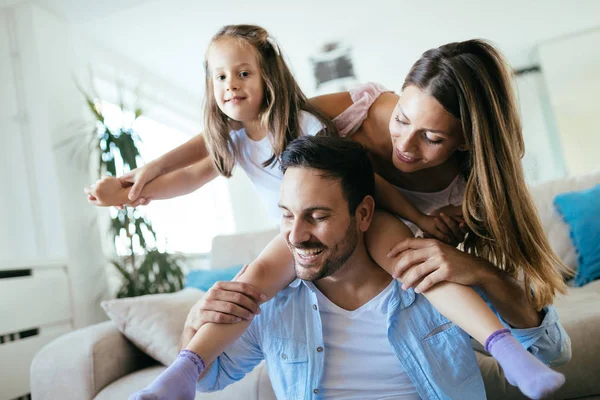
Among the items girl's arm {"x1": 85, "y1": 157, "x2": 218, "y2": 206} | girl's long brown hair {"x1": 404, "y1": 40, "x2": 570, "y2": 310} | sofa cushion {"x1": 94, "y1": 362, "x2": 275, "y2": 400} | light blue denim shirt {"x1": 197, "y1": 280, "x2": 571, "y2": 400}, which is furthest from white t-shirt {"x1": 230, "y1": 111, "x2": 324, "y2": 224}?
sofa cushion {"x1": 94, "y1": 362, "x2": 275, "y2": 400}

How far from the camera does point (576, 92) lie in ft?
21.6

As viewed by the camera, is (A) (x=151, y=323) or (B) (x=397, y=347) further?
(A) (x=151, y=323)

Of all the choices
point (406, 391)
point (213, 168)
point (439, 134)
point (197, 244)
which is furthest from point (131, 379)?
point (197, 244)

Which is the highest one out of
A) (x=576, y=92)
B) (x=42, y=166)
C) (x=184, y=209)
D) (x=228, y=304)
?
(x=576, y=92)

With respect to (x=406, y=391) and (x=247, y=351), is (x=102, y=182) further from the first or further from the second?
(x=406, y=391)

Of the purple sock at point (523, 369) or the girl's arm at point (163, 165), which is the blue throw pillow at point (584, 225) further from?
the girl's arm at point (163, 165)

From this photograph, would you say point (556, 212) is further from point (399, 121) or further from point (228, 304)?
point (228, 304)

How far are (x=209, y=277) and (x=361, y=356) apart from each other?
1.54 m

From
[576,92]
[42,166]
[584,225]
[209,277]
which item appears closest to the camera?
[584,225]

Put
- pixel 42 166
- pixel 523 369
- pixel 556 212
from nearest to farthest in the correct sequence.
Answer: pixel 523 369
pixel 556 212
pixel 42 166

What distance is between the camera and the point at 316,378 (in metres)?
1.38

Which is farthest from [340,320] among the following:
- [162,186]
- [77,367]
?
[77,367]

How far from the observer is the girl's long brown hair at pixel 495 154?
126 centimetres

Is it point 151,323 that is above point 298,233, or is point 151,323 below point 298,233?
below
